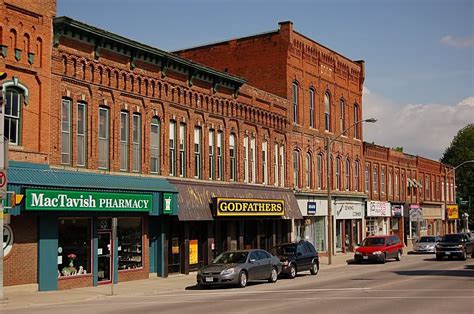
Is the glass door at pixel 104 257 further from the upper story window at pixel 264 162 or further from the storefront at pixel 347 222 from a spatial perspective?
the storefront at pixel 347 222

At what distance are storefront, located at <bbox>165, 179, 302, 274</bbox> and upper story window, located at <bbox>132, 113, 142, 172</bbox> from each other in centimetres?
211

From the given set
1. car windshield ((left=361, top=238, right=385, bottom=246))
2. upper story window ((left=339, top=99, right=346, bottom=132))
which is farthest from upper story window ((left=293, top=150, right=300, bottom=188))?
upper story window ((left=339, top=99, right=346, bottom=132))

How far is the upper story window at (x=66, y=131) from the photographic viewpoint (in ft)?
85.0

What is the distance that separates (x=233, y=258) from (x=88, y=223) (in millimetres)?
5792

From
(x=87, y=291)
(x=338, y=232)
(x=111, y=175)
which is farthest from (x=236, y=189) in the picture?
(x=338, y=232)

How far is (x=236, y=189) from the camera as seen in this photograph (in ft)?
118

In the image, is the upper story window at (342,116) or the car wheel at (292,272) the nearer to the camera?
the car wheel at (292,272)

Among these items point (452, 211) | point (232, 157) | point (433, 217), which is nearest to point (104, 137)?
point (232, 157)

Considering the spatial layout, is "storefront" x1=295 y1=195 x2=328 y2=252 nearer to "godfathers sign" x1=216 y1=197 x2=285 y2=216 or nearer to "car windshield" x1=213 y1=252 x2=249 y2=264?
"godfathers sign" x1=216 y1=197 x2=285 y2=216

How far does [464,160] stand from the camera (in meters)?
103

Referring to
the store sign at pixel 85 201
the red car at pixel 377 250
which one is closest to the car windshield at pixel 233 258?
the store sign at pixel 85 201

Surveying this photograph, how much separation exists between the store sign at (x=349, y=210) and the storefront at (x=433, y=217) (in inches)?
782

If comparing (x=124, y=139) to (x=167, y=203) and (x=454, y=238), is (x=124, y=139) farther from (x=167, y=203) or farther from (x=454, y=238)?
(x=454, y=238)

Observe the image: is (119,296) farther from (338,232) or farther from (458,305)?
(338,232)
